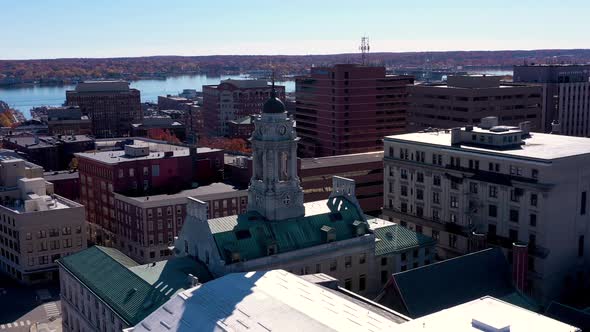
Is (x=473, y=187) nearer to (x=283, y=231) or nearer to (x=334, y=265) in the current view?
(x=334, y=265)

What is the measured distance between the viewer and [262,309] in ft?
170

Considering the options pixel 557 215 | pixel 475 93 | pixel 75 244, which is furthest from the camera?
pixel 475 93

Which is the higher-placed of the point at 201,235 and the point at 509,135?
the point at 509,135

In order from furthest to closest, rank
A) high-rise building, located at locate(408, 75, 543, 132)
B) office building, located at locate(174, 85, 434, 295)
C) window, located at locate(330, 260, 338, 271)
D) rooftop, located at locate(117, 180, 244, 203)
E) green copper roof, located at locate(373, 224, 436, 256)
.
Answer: high-rise building, located at locate(408, 75, 543, 132)
rooftop, located at locate(117, 180, 244, 203)
green copper roof, located at locate(373, 224, 436, 256)
window, located at locate(330, 260, 338, 271)
office building, located at locate(174, 85, 434, 295)

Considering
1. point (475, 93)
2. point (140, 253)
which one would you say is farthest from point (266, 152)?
point (475, 93)

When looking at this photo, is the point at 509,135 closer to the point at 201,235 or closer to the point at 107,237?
the point at 201,235

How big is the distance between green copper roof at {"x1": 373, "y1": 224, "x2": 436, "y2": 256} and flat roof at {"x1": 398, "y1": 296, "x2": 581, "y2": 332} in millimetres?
29958

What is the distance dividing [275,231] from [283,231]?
933 millimetres

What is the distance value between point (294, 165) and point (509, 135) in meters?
33.4

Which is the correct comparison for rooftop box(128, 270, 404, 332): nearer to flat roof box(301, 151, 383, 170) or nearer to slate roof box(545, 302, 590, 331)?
slate roof box(545, 302, 590, 331)

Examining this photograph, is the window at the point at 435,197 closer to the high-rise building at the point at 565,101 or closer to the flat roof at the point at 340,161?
the flat roof at the point at 340,161

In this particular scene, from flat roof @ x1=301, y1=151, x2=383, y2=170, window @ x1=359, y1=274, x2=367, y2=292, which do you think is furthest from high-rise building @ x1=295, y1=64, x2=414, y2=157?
window @ x1=359, y1=274, x2=367, y2=292

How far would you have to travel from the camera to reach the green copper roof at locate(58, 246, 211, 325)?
61906mm

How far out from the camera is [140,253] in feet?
368
